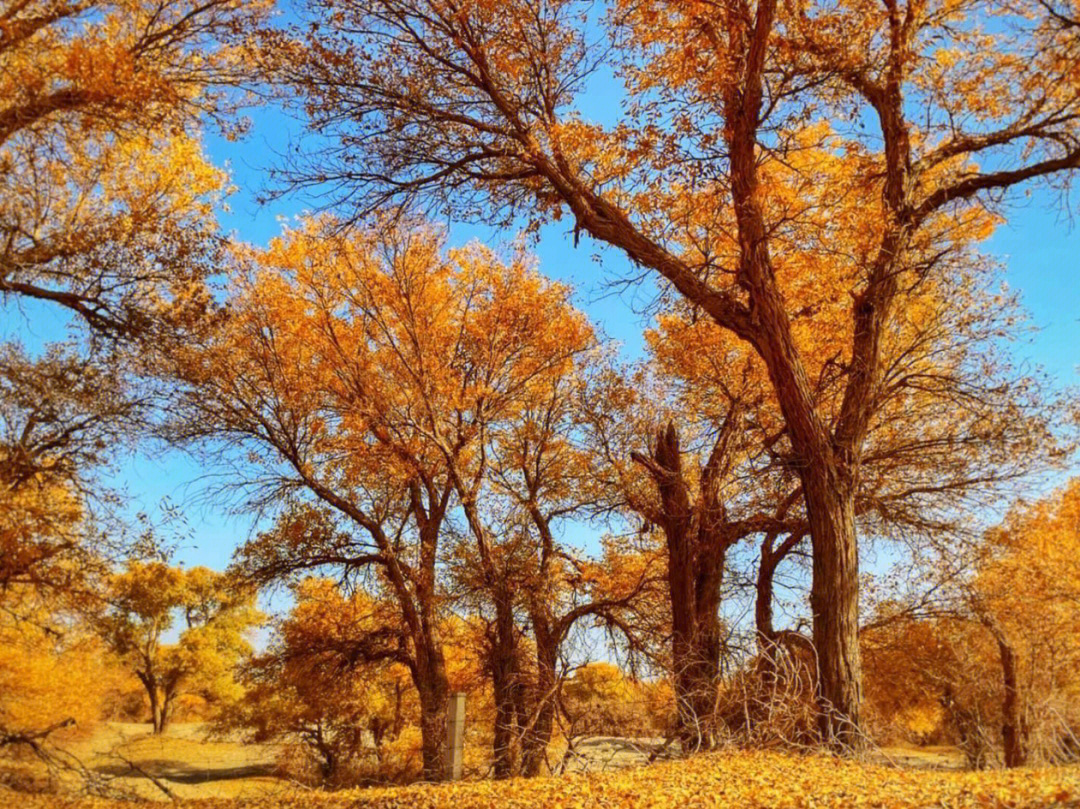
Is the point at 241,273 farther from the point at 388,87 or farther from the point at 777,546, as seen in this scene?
the point at 777,546

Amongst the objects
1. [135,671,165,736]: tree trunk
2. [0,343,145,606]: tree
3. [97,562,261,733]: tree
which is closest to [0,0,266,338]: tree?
[0,343,145,606]: tree

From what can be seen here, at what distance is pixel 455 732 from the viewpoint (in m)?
7.73

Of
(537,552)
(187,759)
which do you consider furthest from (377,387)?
(187,759)

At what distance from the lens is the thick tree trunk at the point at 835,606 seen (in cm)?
590

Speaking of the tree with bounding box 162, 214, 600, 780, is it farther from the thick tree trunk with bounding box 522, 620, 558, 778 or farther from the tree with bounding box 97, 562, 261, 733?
the tree with bounding box 97, 562, 261, 733

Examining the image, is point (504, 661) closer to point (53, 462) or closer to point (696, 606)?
point (696, 606)

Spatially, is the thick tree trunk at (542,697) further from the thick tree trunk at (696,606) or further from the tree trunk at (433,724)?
the thick tree trunk at (696,606)

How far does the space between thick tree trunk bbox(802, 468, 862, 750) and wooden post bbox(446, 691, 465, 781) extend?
11.6 feet

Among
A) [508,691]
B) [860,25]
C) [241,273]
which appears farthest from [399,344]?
[860,25]

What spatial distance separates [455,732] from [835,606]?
156 inches

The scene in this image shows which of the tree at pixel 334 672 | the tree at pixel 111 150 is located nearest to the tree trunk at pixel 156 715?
the tree at pixel 334 672

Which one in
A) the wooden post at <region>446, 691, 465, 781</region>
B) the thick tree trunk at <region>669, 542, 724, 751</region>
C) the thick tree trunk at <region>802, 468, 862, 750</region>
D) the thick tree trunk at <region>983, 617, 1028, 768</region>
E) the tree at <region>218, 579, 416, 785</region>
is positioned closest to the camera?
the thick tree trunk at <region>802, 468, 862, 750</region>

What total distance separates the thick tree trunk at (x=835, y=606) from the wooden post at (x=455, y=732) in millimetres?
3532

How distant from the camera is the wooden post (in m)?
7.57
